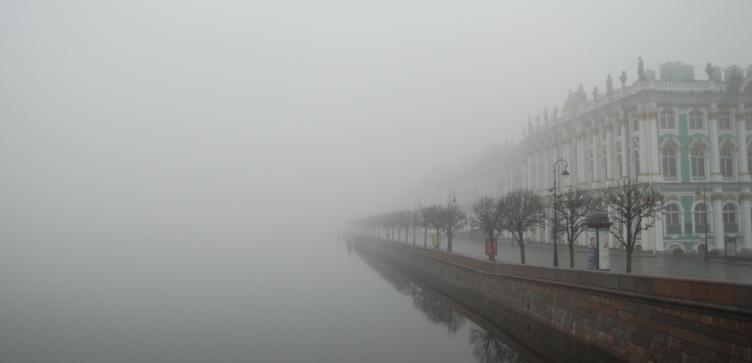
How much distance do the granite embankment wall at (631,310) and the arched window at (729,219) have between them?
27.8 m

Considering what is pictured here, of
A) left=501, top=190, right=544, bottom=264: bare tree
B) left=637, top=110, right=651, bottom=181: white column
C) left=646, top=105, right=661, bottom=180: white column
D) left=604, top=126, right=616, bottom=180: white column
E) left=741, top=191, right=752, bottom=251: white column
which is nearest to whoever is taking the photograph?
left=501, top=190, right=544, bottom=264: bare tree

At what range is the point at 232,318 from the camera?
38688 mm

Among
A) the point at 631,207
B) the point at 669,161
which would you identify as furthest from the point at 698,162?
the point at 631,207

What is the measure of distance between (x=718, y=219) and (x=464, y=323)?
2847cm

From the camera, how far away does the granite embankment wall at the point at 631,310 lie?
47.8 feet

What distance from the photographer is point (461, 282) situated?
39750mm

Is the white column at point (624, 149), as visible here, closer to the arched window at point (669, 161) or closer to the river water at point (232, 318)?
the arched window at point (669, 161)

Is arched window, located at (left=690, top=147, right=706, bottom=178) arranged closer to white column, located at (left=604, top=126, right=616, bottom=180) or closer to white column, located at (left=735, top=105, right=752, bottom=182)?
white column, located at (left=735, top=105, right=752, bottom=182)

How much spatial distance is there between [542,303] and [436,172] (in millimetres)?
125942

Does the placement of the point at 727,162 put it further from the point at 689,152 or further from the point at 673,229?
the point at 673,229

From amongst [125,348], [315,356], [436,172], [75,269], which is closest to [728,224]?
[315,356]

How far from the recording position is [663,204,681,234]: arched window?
46906 millimetres

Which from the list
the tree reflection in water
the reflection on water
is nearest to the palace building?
the reflection on water

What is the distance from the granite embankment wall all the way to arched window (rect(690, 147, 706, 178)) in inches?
1037
